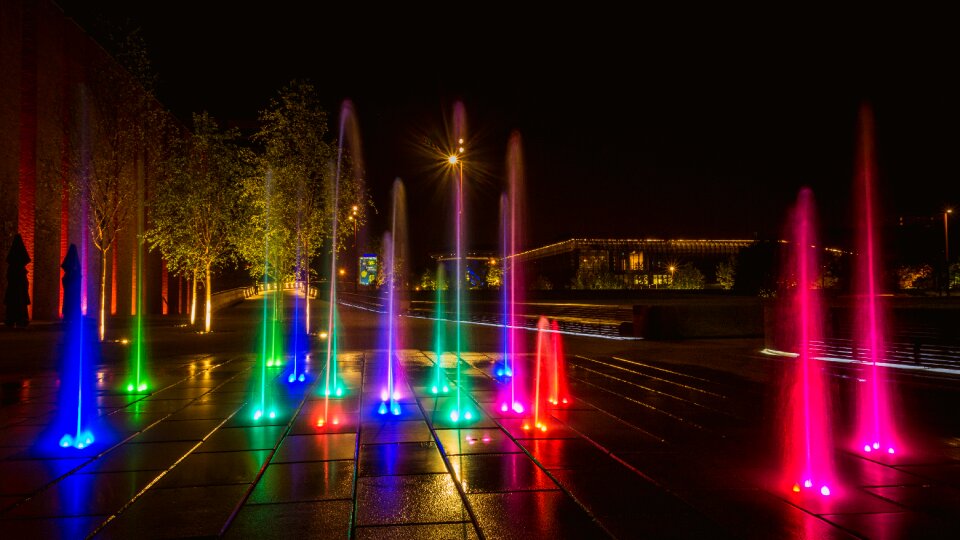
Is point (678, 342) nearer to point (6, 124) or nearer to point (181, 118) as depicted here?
point (6, 124)

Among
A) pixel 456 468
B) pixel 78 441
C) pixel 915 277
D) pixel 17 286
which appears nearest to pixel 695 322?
pixel 456 468

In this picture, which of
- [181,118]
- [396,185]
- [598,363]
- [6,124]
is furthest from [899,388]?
[181,118]

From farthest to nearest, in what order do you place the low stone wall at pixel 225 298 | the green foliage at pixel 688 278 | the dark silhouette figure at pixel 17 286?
the green foliage at pixel 688 278 < the low stone wall at pixel 225 298 < the dark silhouette figure at pixel 17 286

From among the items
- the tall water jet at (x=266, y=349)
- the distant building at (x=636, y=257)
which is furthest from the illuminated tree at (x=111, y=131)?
the distant building at (x=636, y=257)

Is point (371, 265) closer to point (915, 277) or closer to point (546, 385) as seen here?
point (915, 277)

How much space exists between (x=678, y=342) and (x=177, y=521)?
1714cm

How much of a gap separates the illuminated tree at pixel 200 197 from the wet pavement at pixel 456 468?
1273 cm

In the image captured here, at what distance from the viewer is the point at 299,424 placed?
8.06m

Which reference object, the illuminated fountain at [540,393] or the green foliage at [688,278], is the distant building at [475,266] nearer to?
the green foliage at [688,278]

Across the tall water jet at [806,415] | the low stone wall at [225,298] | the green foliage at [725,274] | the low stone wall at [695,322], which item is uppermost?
the green foliage at [725,274]

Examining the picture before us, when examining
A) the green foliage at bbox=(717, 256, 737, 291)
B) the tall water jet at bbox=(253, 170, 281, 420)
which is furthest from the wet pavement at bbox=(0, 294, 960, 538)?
the green foliage at bbox=(717, 256, 737, 291)

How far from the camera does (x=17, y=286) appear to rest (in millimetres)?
18828

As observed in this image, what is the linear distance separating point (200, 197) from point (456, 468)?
778 inches

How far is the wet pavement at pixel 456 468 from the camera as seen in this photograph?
4.57 metres
